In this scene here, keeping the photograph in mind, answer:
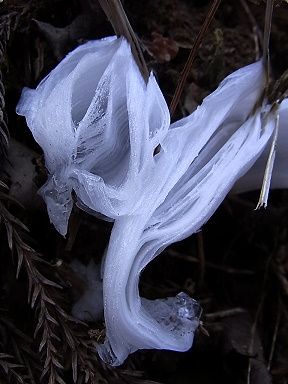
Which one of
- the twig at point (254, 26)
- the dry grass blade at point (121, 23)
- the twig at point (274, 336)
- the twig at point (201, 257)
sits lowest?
the twig at point (274, 336)

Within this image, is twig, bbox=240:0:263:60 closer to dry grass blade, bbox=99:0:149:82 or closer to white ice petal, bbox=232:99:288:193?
white ice petal, bbox=232:99:288:193

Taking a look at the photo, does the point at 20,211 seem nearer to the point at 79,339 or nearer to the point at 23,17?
the point at 79,339

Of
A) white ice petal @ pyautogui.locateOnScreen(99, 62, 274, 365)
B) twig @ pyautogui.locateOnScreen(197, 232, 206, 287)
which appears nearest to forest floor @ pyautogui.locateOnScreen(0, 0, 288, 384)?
twig @ pyautogui.locateOnScreen(197, 232, 206, 287)

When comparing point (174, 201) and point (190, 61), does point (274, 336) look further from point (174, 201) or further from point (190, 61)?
point (190, 61)

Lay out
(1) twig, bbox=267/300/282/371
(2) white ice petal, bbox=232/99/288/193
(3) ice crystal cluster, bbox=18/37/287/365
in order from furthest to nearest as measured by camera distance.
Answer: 1. (1) twig, bbox=267/300/282/371
2. (2) white ice petal, bbox=232/99/288/193
3. (3) ice crystal cluster, bbox=18/37/287/365

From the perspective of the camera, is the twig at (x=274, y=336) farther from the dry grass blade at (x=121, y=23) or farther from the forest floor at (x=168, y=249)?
the dry grass blade at (x=121, y=23)

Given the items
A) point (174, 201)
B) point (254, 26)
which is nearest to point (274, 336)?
point (174, 201)

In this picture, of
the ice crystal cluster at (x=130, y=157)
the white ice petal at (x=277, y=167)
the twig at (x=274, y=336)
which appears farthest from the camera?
the twig at (x=274, y=336)

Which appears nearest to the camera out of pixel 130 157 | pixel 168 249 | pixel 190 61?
pixel 130 157

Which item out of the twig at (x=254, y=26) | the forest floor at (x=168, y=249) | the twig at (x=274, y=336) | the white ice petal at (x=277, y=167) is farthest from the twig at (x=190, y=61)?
the twig at (x=274, y=336)
